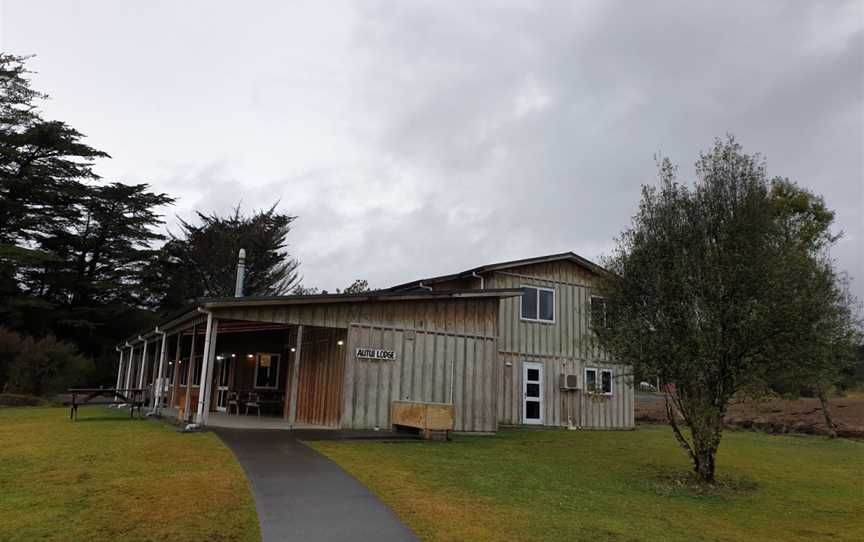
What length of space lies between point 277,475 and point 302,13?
47.0 ft

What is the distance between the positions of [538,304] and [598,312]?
9.16 m

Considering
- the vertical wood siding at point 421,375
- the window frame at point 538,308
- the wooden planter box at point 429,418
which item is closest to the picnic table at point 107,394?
the vertical wood siding at point 421,375

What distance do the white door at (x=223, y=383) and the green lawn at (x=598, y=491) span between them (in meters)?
10.8

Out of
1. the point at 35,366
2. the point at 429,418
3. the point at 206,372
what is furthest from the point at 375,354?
the point at 35,366

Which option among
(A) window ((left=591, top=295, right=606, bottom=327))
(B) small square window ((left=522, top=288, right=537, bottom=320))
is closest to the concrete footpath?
(A) window ((left=591, top=295, right=606, bottom=327))

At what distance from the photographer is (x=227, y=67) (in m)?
18.7

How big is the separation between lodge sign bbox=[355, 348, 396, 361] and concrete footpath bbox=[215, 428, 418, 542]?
12.7 ft

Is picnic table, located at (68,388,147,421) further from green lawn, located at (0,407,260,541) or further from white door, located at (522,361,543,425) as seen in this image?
white door, located at (522,361,543,425)

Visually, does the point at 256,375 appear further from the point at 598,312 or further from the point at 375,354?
the point at 598,312

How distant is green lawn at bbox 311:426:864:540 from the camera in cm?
667

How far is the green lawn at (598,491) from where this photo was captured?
6671 millimetres

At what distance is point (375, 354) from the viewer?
14.4 metres

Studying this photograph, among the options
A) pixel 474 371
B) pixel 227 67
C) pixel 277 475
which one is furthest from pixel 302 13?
pixel 277 475

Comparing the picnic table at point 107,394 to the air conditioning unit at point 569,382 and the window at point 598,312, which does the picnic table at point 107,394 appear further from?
the air conditioning unit at point 569,382
